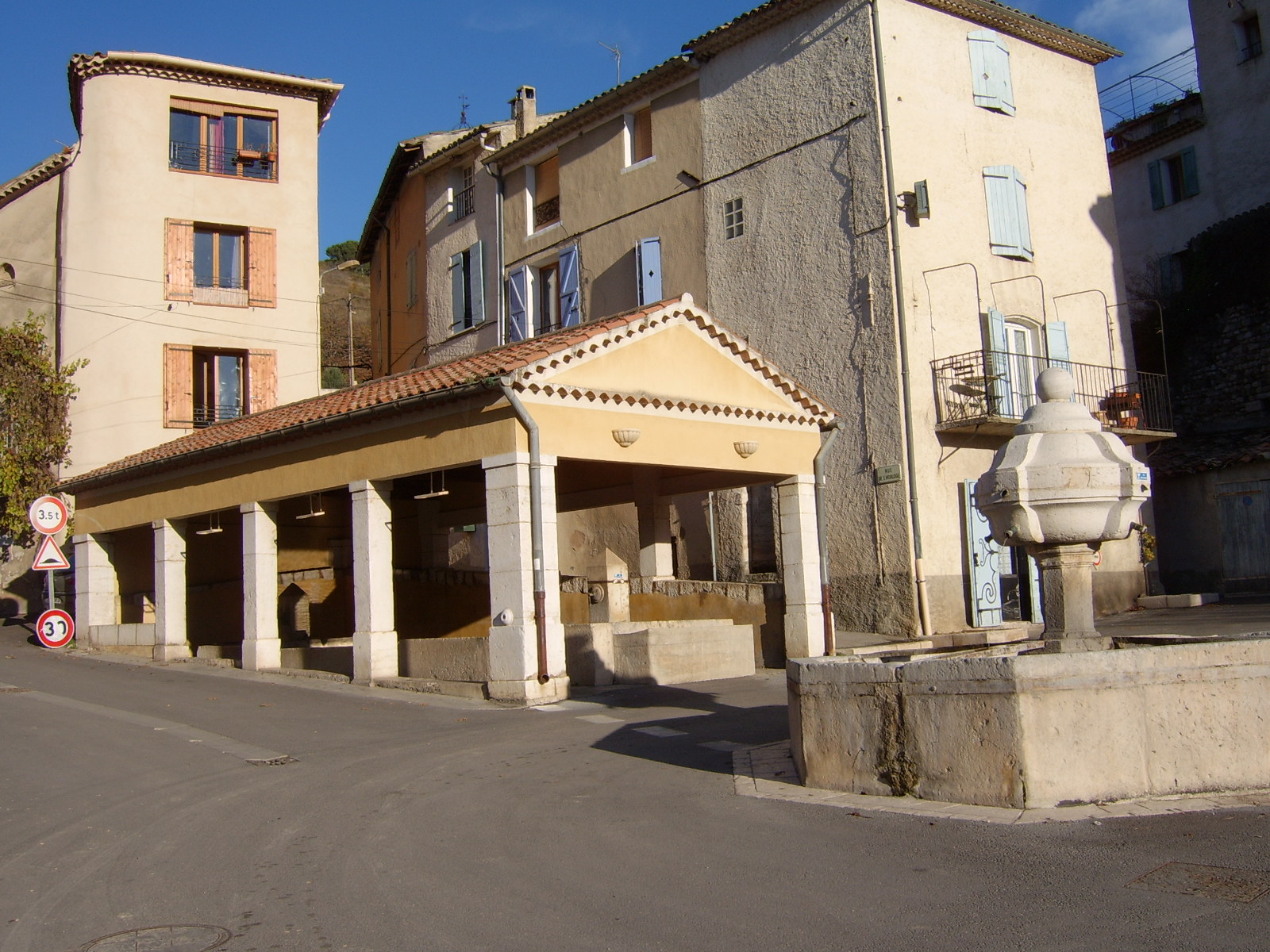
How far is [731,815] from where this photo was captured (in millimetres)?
7066

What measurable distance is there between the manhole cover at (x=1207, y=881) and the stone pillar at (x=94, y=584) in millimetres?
19832

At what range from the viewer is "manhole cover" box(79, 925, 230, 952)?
4.82 m

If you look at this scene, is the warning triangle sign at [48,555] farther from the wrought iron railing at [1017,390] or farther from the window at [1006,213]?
the window at [1006,213]

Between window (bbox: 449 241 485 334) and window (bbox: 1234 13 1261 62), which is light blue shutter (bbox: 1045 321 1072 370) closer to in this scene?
window (bbox: 1234 13 1261 62)

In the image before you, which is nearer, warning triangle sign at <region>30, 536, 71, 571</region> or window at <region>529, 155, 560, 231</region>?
warning triangle sign at <region>30, 536, 71, 571</region>

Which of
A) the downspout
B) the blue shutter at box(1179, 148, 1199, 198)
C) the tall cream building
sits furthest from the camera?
the blue shutter at box(1179, 148, 1199, 198)

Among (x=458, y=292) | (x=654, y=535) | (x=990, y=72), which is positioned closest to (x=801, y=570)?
(x=654, y=535)

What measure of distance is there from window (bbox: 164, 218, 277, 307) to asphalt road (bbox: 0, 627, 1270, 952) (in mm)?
18661

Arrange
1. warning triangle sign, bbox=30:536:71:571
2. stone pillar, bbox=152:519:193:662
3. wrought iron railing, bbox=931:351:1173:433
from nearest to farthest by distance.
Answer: warning triangle sign, bbox=30:536:71:571, stone pillar, bbox=152:519:193:662, wrought iron railing, bbox=931:351:1173:433

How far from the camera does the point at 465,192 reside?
29812mm

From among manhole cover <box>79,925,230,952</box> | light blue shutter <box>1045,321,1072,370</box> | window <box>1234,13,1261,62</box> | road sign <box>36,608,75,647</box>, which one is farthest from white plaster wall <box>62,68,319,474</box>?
manhole cover <box>79,925,230,952</box>

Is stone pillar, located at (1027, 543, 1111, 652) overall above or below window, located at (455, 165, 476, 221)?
below

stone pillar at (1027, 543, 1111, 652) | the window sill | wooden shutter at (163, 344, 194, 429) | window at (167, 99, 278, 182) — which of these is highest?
window at (167, 99, 278, 182)

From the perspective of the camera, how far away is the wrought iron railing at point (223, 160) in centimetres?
2750
